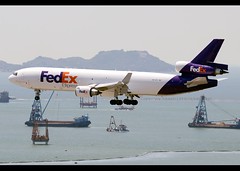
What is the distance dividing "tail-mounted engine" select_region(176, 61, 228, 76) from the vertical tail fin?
775 millimetres

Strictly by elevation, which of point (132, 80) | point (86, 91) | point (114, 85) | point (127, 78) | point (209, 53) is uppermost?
point (209, 53)

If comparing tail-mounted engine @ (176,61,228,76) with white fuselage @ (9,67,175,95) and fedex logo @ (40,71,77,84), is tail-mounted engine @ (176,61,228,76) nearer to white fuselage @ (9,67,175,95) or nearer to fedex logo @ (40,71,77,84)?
white fuselage @ (9,67,175,95)

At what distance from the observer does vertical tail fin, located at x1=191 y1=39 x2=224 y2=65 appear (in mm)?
71325

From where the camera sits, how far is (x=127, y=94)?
72.9m

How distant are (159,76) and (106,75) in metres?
5.71

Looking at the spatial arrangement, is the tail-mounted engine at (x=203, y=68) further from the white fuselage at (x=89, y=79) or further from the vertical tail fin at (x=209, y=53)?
the white fuselage at (x=89, y=79)

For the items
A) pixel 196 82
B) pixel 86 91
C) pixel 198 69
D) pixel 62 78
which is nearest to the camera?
pixel 196 82

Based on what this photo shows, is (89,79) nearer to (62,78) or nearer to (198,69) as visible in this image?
(62,78)

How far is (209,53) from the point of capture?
71.7 meters

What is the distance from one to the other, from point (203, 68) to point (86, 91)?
41.0 feet

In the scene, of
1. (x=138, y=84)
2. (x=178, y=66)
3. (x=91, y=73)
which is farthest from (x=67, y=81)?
(x=178, y=66)

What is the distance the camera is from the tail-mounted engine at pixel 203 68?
67938mm

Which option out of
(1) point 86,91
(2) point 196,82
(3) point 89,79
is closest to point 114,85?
(1) point 86,91

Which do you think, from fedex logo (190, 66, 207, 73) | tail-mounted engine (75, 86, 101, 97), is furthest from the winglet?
fedex logo (190, 66, 207, 73)
